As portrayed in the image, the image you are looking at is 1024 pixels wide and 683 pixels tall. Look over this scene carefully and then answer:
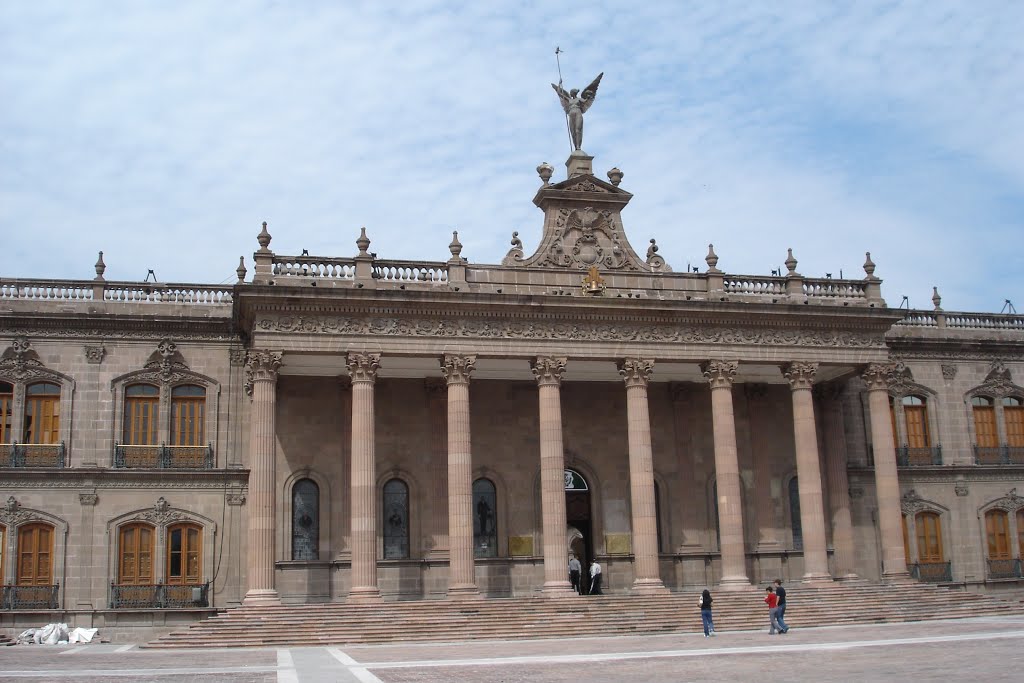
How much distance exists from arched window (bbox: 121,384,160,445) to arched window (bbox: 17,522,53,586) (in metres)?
3.73

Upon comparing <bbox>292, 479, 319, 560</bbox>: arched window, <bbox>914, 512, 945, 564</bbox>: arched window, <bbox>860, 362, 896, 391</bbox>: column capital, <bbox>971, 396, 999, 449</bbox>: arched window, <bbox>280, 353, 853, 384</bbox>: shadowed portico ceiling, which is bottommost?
<bbox>914, 512, 945, 564</bbox>: arched window

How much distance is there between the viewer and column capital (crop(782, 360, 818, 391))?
121 ft

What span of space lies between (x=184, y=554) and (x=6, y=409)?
722cm

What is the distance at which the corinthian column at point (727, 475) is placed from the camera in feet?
116

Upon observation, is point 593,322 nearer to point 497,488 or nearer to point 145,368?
point 497,488

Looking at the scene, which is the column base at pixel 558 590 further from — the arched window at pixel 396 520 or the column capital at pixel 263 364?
the column capital at pixel 263 364

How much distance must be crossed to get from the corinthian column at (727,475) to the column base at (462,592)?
803 centimetres

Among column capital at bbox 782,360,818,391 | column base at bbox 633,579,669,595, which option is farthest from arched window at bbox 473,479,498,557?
column capital at bbox 782,360,818,391

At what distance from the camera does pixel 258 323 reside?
33188 millimetres

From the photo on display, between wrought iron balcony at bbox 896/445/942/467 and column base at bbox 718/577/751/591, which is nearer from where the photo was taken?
column base at bbox 718/577/751/591

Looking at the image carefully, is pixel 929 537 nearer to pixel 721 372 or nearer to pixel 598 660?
pixel 721 372

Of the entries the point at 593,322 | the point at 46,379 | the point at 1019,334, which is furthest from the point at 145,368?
the point at 1019,334

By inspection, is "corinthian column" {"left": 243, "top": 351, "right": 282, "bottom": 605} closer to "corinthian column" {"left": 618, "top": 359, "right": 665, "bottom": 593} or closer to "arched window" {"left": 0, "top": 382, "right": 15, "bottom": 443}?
"arched window" {"left": 0, "top": 382, "right": 15, "bottom": 443}

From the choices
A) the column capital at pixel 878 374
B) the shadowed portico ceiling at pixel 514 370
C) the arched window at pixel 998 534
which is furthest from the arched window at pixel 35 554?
the arched window at pixel 998 534
